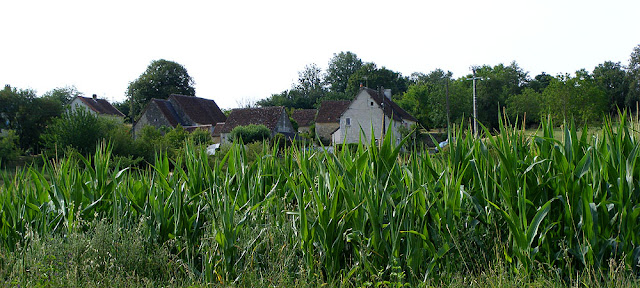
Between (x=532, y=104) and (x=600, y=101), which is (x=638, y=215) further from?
(x=532, y=104)

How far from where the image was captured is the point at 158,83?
A: 78.0 meters

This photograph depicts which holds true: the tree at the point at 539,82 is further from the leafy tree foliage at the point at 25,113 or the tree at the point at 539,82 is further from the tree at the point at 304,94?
the leafy tree foliage at the point at 25,113

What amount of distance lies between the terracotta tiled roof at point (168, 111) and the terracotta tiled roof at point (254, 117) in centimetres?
610

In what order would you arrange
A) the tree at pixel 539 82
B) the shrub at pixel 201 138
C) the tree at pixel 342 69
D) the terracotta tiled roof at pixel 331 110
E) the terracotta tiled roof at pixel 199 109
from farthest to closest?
the tree at pixel 342 69 < the tree at pixel 539 82 < the terracotta tiled roof at pixel 331 110 < the terracotta tiled roof at pixel 199 109 < the shrub at pixel 201 138

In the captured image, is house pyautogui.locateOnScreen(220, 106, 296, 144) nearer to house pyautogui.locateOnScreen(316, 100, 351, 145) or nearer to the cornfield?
house pyautogui.locateOnScreen(316, 100, 351, 145)

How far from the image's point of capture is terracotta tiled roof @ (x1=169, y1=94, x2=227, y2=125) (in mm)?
61719

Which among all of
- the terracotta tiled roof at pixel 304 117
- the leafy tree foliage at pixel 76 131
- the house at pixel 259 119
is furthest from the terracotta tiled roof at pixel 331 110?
the leafy tree foliage at pixel 76 131

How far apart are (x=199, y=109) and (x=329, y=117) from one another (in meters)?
16.7

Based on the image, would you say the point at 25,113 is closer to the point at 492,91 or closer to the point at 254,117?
the point at 254,117

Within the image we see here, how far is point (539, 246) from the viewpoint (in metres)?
4.01

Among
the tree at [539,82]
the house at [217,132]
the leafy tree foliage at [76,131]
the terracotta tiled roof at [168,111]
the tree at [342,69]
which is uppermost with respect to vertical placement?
the tree at [342,69]

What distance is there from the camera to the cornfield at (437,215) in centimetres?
381

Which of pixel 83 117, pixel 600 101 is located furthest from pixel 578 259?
pixel 600 101

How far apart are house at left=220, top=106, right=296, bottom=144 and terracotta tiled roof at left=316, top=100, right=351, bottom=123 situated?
20.5ft
